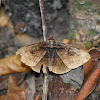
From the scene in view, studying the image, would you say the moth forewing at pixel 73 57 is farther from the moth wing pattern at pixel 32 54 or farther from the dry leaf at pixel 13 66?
the dry leaf at pixel 13 66

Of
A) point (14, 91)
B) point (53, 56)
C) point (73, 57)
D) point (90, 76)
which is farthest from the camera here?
point (14, 91)

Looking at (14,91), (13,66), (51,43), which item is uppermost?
(51,43)

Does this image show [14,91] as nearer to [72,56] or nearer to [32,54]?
[32,54]

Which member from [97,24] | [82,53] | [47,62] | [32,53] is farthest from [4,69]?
[97,24]

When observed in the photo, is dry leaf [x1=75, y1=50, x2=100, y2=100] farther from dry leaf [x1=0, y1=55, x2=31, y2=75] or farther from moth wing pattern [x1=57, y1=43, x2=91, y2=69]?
dry leaf [x1=0, y1=55, x2=31, y2=75]

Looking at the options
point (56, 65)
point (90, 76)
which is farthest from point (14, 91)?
point (90, 76)

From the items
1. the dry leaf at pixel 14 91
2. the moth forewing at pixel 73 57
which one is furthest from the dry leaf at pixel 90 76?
the dry leaf at pixel 14 91
